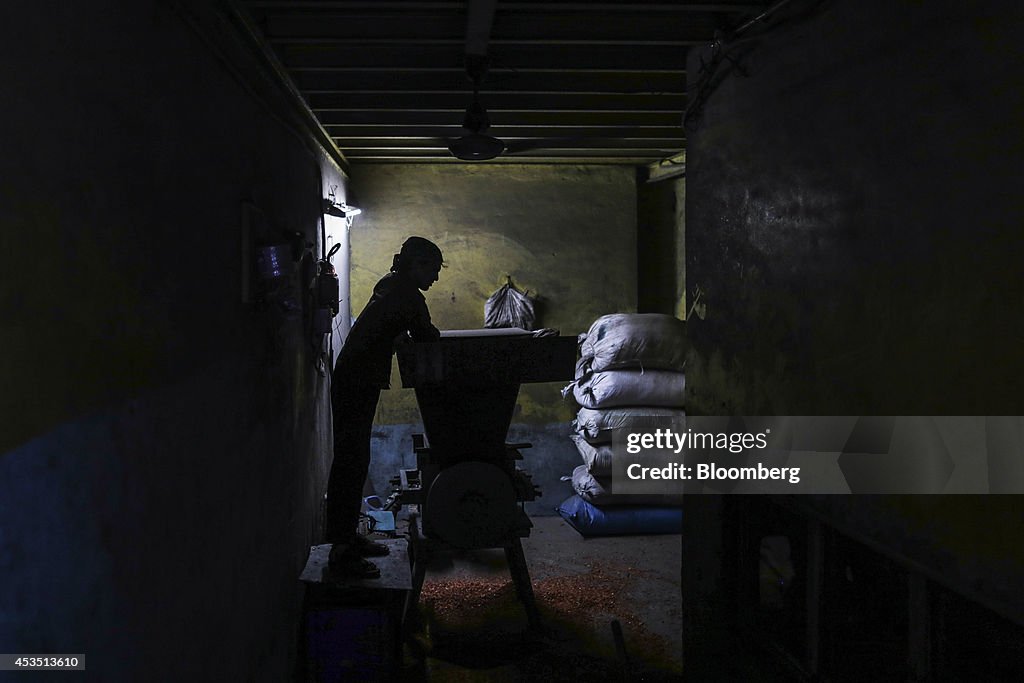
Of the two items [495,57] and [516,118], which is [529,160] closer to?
[516,118]

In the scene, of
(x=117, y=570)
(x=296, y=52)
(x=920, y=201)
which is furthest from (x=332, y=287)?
(x=920, y=201)

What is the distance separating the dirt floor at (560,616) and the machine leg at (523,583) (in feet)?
0.23

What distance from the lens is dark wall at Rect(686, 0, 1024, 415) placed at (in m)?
1.54

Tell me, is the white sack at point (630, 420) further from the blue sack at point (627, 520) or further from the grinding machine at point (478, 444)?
the grinding machine at point (478, 444)

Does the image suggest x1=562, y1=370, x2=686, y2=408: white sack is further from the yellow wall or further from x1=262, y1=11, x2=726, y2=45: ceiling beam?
x1=262, y1=11, x2=726, y2=45: ceiling beam

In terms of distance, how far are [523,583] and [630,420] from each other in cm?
195

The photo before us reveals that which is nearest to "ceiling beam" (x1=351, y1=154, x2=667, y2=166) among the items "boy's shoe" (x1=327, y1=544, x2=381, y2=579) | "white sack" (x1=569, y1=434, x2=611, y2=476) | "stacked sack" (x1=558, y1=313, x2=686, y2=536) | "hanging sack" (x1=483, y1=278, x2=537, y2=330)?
"hanging sack" (x1=483, y1=278, x2=537, y2=330)

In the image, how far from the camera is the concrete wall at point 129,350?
1244mm

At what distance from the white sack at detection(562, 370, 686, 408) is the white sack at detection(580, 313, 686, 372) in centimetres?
7

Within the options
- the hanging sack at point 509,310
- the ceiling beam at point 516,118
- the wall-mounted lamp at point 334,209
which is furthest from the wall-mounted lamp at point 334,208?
the hanging sack at point 509,310

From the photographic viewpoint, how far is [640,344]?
226 inches

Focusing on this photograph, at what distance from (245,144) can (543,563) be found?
12.3ft

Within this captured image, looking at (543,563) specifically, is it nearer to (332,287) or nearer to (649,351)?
(649,351)

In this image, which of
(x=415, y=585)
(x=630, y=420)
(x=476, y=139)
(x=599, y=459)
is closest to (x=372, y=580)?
(x=415, y=585)
